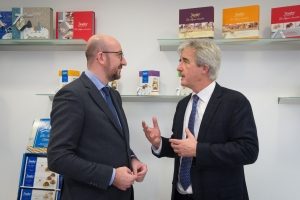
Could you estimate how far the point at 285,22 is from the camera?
8.07 feet

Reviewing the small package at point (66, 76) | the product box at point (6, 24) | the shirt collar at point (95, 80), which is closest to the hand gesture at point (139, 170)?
the shirt collar at point (95, 80)

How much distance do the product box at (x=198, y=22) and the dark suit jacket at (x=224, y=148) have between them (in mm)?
790

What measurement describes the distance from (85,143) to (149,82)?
1.13m

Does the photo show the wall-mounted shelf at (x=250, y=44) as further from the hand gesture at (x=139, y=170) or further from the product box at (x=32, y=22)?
the hand gesture at (x=139, y=170)

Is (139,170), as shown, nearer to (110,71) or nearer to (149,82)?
(110,71)

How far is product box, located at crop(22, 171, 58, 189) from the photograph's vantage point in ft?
8.29

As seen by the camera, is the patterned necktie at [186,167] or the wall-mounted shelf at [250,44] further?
the wall-mounted shelf at [250,44]

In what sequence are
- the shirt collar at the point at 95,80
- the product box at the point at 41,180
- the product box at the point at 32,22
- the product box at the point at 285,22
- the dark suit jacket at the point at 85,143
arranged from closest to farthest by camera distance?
the dark suit jacket at the point at 85,143, the shirt collar at the point at 95,80, the product box at the point at 285,22, the product box at the point at 41,180, the product box at the point at 32,22

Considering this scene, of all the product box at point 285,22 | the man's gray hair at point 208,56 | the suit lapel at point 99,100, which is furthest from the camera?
the product box at point 285,22

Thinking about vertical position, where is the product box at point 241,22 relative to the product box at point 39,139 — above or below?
above

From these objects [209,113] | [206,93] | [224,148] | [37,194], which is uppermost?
[206,93]

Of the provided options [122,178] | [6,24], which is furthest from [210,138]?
[6,24]

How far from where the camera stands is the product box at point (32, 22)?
2.73m

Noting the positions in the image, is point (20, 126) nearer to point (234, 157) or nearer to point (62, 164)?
point (62, 164)
